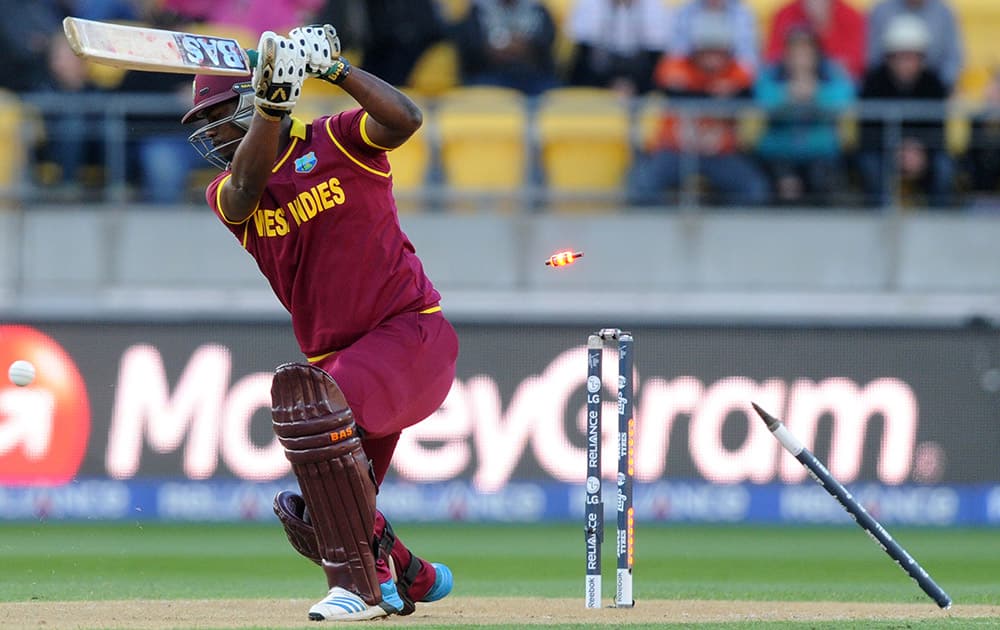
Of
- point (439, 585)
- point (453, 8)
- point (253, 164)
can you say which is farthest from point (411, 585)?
point (453, 8)

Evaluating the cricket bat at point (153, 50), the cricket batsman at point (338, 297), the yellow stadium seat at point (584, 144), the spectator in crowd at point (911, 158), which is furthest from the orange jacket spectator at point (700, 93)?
the cricket bat at point (153, 50)

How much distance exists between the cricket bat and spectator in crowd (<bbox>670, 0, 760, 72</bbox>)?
24.5 feet

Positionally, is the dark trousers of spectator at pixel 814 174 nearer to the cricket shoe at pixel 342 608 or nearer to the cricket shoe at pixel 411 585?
the cricket shoe at pixel 411 585

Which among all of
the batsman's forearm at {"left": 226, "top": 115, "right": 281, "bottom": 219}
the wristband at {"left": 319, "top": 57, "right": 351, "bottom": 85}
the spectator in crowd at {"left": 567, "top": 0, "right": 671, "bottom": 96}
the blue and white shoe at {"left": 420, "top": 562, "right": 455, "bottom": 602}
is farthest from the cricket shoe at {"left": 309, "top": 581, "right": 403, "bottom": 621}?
the spectator in crowd at {"left": 567, "top": 0, "right": 671, "bottom": 96}

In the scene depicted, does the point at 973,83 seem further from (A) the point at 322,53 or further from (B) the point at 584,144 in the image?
(A) the point at 322,53

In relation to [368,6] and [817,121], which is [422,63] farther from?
[817,121]

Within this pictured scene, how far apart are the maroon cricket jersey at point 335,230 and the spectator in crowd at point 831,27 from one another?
7732 millimetres

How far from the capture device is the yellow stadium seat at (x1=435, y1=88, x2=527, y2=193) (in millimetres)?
13094

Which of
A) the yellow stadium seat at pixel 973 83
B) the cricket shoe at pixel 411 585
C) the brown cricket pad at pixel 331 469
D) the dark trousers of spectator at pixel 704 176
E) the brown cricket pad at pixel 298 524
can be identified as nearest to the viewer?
the brown cricket pad at pixel 331 469

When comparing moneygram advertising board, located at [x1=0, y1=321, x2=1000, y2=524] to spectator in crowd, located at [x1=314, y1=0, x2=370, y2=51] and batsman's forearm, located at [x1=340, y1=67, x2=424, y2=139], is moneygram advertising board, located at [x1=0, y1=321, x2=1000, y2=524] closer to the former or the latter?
spectator in crowd, located at [x1=314, y1=0, x2=370, y2=51]

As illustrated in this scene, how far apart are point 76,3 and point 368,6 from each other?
2.35m

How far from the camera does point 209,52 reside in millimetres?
6324

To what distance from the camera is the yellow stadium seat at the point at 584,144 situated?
13008 millimetres

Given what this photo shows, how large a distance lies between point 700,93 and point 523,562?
4351mm
